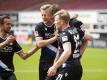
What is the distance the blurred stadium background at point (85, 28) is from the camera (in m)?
18.8

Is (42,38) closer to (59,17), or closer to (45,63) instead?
(45,63)

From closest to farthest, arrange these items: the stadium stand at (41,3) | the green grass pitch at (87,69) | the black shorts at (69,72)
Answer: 1. the black shorts at (69,72)
2. the green grass pitch at (87,69)
3. the stadium stand at (41,3)

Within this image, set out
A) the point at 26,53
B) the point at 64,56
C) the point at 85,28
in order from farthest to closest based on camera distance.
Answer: the point at 85,28
the point at 26,53
the point at 64,56

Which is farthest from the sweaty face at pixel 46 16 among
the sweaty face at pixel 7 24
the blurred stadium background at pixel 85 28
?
the blurred stadium background at pixel 85 28

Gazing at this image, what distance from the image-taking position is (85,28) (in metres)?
27.3

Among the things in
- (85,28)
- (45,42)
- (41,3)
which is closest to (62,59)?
(45,42)

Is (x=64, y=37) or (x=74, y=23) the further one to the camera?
(x=74, y=23)

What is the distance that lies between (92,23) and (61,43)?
30652 mm

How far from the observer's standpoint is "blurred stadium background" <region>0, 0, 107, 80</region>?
18.8m

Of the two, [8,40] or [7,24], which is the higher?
[7,24]

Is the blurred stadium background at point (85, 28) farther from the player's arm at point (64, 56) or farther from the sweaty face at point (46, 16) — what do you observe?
the player's arm at point (64, 56)

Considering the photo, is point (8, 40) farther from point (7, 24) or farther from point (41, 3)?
point (41, 3)

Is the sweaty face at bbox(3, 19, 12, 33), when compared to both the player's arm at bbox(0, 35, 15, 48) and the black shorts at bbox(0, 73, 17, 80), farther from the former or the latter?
the black shorts at bbox(0, 73, 17, 80)

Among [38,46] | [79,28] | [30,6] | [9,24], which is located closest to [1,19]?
[9,24]
